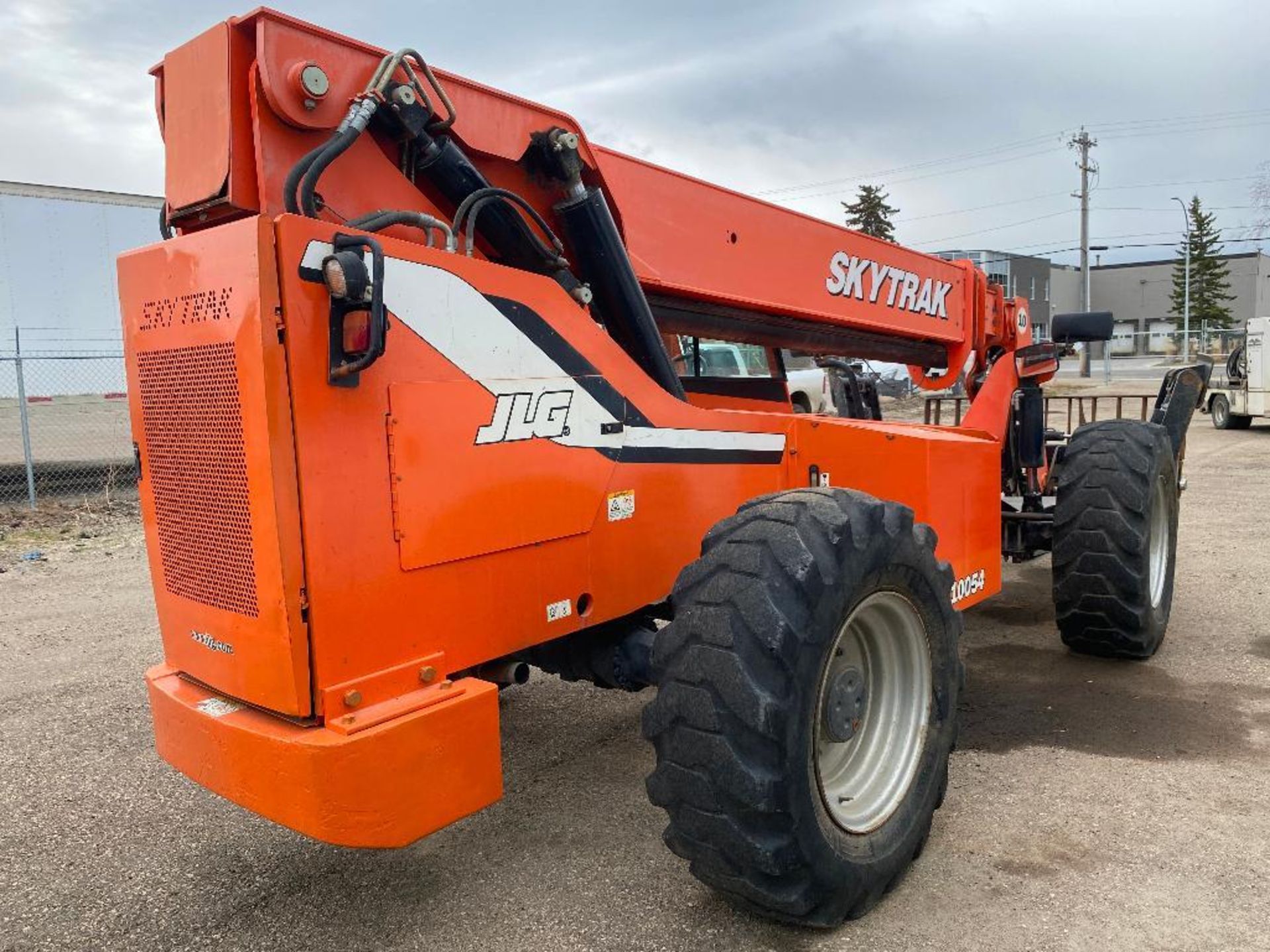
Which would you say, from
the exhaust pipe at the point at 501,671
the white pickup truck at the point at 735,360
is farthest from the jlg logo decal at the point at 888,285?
the exhaust pipe at the point at 501,671

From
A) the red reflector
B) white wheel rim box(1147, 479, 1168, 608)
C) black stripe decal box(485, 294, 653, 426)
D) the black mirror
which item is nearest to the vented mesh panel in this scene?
the red reflector

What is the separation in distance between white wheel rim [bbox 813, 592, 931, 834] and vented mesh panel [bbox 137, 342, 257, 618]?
1736 mm

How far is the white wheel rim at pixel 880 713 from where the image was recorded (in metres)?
3.09

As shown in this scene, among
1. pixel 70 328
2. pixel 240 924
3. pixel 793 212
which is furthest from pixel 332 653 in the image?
pixel 70 328

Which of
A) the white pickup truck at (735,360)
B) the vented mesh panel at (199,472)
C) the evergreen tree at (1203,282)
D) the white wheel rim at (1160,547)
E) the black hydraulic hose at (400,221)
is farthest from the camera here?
the evergreen tree at (1203,282)

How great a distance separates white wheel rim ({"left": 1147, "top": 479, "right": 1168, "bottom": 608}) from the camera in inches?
211

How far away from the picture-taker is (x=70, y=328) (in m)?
13.0

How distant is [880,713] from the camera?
130 inches

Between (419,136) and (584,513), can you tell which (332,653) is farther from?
(419,136)

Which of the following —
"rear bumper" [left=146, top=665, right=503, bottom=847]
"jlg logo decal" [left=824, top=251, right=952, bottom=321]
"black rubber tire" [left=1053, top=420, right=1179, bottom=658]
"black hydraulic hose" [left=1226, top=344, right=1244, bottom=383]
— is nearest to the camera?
"rear bumper" [left=146, top=665, right=503, bottom=847]

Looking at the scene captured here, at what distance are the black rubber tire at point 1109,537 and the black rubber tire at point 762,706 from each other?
2555 mm

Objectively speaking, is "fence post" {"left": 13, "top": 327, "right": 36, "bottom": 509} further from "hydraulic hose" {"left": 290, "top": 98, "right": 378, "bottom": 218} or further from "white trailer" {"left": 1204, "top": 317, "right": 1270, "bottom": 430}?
"white trailer" {"left": 1204, "top": 317, "right": 1270, "bottom": 430}

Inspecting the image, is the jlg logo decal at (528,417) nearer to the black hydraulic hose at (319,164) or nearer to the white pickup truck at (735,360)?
the black hydraulic hose at (319,164)

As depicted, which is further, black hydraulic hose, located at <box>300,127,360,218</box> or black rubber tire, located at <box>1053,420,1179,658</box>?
black rubber tire, located at <box>1053,420,1179,658</box>
